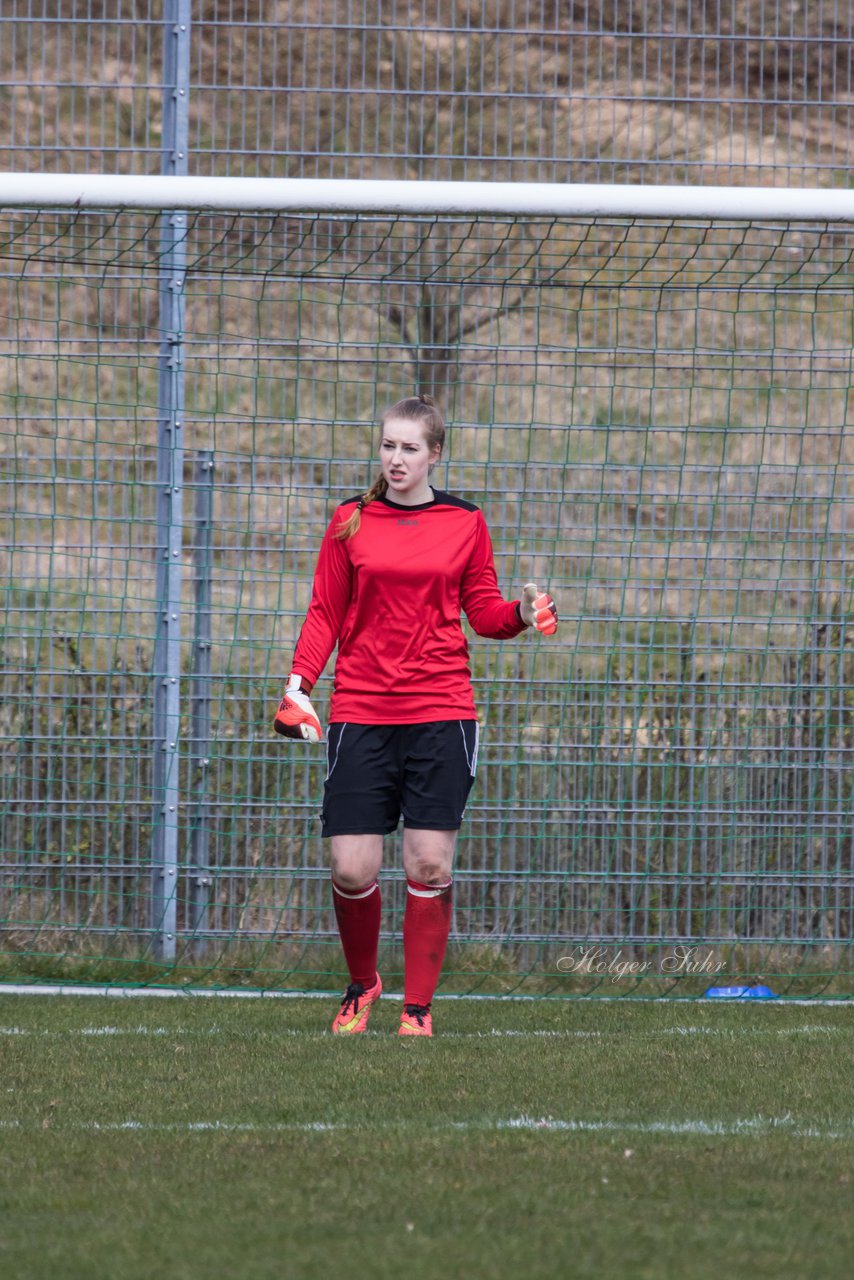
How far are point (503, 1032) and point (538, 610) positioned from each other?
54.1 inches

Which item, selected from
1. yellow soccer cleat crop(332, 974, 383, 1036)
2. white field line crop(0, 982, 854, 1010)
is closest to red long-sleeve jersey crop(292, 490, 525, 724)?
yellow soccer cleat crop(332, 974, 383, 1036)

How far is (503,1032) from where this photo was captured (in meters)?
5.12

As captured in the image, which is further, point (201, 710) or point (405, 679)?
point (201, 710)

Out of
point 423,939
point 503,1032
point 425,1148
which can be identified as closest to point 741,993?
point 503,1032

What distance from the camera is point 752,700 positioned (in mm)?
6812

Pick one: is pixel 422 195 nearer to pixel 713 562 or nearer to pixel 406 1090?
pixel 713 562

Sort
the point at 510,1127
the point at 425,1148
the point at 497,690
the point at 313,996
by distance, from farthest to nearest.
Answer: the point at 497,690 < the point at 313,996 < the point at 510,1127 < the point at 425,1148

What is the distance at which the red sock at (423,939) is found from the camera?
4.88 metres

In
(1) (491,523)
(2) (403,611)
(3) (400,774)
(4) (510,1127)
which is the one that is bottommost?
(4) (510,1127)

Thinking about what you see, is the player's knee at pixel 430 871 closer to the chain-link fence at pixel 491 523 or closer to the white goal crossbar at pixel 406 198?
the chain-link fence at pixel 491 523

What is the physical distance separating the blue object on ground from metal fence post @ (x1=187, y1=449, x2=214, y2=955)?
198 centimetres

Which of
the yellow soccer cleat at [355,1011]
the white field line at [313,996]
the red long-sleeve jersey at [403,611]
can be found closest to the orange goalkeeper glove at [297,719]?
the red long-sleeve jersey at [403,611]

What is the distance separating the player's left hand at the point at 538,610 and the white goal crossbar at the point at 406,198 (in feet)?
5.24

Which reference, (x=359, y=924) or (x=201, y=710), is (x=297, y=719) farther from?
(x=201, y=710)
